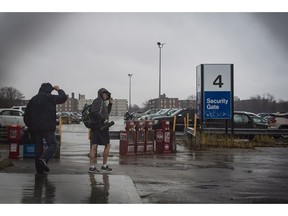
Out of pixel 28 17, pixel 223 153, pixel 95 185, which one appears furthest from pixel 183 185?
pixel 223 153

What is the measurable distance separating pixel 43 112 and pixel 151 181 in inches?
99.2

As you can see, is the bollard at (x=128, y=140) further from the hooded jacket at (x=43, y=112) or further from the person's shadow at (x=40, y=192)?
the person's shadow at (x=40, y=192)

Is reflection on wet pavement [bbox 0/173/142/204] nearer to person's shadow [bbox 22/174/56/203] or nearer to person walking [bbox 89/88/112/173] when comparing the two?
person's shadow [bbox 22/174/56/203]

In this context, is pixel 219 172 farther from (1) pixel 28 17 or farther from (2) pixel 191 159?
(1) pixel 28 17

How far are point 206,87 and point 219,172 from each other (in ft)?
24.0

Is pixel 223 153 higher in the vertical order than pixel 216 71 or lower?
lower

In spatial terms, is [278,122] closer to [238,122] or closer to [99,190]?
[238,122]

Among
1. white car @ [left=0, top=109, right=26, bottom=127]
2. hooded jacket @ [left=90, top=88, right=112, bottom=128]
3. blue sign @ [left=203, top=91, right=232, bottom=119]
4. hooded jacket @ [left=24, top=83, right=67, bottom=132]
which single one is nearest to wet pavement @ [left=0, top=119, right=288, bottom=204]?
hooded jacket @ [left=24, top=83, right=67, bottom=132]

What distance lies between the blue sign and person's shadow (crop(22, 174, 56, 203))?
10.1 metres

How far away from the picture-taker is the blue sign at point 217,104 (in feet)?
53.6

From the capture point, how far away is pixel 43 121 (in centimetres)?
816

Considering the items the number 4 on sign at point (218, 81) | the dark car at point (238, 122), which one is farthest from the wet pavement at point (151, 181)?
the dark car at point (238, 122)

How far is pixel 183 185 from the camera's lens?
7586mm

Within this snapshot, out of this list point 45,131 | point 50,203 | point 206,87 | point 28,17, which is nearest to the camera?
point 50,203
